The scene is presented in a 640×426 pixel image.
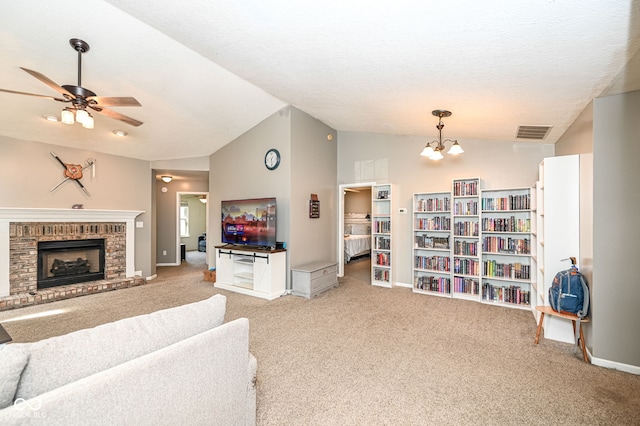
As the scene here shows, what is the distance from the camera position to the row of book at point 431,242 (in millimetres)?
4918

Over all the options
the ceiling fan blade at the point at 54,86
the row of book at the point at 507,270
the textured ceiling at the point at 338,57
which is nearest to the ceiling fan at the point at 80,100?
the ceiling fan blade at the point at 54,86

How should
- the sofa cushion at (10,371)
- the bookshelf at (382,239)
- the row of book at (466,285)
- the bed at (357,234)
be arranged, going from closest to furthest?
1. the sofa cushion at (10,371)
2. the row of book at (466,285)
3. the bookshelf at (382,239)
4. the bed at (357,234)

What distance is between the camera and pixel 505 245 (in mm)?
4406

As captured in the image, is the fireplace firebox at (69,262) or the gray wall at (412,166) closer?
the gray wall at (412,166)

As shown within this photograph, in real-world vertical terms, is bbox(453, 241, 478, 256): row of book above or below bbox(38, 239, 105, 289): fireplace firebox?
above

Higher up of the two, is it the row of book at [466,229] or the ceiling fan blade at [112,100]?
the ceiling fan blade at [112,100]

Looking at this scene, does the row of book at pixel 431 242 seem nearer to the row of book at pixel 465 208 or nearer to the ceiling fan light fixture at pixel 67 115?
the row of book at pixel 465 208

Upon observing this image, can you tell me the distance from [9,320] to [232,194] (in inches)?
134

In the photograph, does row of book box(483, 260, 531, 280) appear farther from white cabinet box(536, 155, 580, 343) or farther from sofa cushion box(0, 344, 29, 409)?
sofa cushion box(0, 344, 29, 409)

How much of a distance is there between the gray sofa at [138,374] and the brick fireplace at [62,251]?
14.8 ft

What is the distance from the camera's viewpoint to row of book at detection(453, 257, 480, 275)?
4554 millimetres

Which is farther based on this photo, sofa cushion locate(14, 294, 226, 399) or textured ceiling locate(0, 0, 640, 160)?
textured ceiling locate(0, 0, 640, 160)

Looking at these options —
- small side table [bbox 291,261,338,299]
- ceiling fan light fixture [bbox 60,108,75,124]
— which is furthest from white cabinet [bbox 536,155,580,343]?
ceiling fan light fixture [bbox 60,108,75,124]

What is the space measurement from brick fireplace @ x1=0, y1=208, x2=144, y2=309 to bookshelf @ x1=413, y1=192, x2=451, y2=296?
5.13 meters
